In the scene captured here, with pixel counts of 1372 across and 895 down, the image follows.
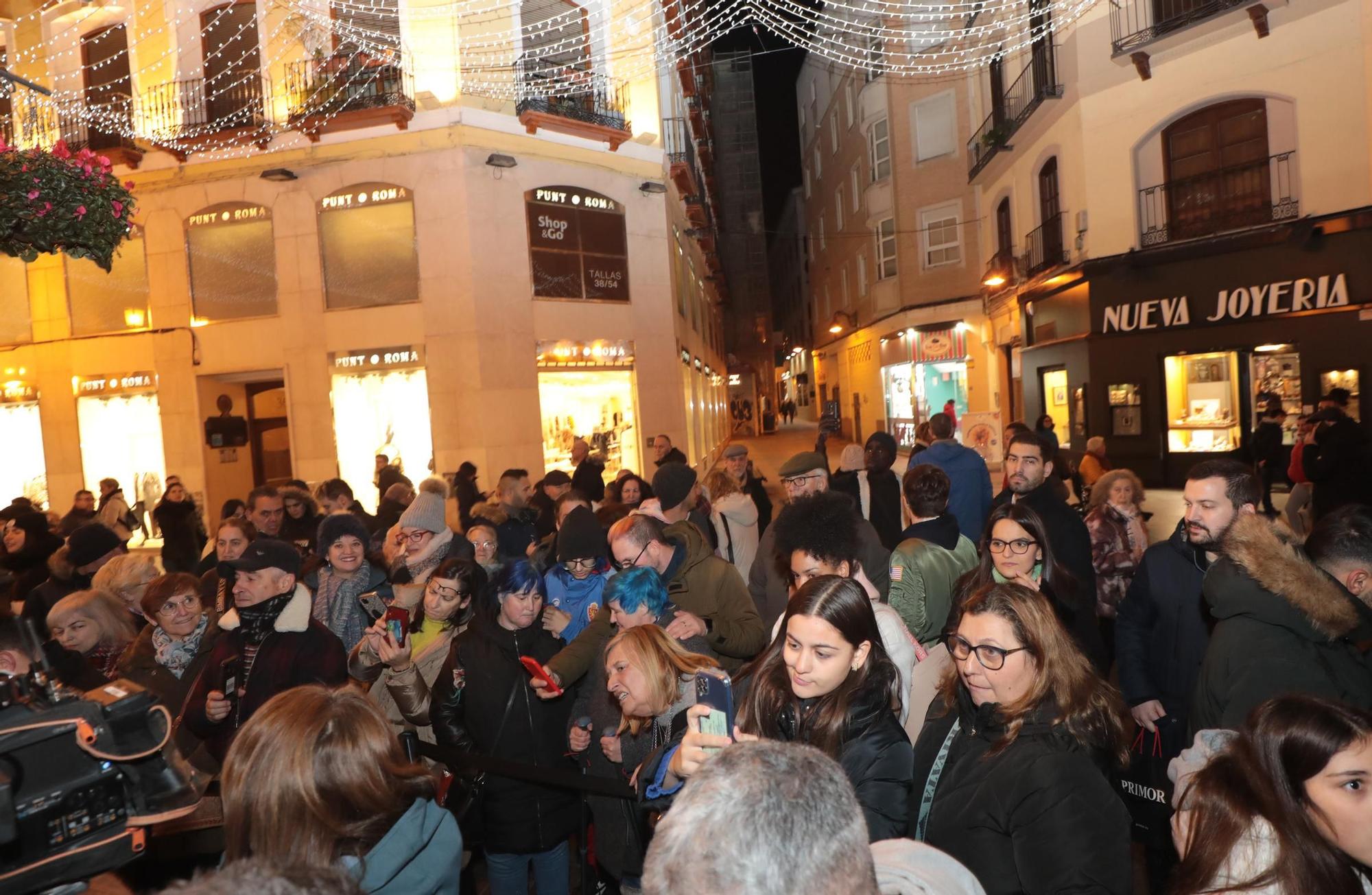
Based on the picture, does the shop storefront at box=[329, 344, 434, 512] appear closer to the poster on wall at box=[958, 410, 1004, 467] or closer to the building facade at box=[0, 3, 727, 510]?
the building facade at box=[0, 3, 727, 510]

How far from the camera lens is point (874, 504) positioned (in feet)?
27.0

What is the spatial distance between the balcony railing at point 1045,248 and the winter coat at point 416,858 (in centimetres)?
1998

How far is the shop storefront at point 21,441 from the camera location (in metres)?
18.8

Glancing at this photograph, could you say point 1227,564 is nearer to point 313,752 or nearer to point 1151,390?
point 313,752

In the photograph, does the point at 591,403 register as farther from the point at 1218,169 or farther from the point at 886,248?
the point at 886,248

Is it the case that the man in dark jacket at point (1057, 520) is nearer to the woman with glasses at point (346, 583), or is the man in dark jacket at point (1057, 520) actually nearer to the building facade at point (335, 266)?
the woman with glasses at point (346, 583)

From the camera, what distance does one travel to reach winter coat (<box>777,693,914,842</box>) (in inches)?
99.1

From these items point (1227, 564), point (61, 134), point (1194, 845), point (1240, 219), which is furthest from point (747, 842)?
point (61, 134)

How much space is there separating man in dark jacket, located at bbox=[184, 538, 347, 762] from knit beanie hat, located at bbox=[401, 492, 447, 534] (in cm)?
144

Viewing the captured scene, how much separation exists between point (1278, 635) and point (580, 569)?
3.18 meters

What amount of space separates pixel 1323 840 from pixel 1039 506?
3420mm

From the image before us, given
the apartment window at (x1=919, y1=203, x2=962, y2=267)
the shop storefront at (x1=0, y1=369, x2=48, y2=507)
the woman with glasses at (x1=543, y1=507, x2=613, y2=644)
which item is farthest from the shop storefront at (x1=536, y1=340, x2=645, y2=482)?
the apartment window at (x1=919, y1=203, x2=962, y2=267)

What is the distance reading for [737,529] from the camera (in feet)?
22.9

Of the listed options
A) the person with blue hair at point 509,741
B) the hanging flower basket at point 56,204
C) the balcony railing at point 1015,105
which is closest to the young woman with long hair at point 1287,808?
the person with blue hair at point 509,741
